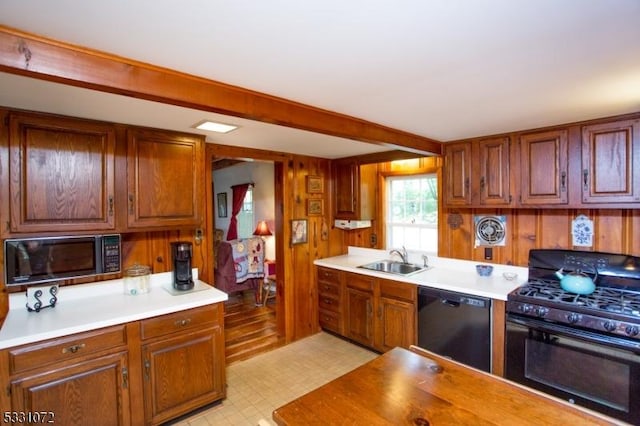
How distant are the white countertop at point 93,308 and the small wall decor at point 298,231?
128 centimetres

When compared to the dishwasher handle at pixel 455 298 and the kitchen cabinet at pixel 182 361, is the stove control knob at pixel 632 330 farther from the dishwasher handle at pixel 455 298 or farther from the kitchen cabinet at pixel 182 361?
the kitchen cabinet at pixel 182 361

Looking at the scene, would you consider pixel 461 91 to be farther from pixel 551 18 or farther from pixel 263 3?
pixel 263 3

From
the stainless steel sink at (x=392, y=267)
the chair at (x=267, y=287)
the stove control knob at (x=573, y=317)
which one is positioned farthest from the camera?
the chair at (x=267, y=287)

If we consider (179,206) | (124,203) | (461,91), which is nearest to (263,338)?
(179,206)

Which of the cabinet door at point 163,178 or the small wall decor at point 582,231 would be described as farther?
the small wall decor at point 582,231

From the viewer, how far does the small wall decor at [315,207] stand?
383 cm

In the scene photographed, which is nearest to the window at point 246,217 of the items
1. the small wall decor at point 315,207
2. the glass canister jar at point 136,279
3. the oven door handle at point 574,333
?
the small wall decor at point 315,207

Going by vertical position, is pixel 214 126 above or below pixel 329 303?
above

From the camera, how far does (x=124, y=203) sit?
2.26 meters

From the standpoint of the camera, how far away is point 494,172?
2.74 m

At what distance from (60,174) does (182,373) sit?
153 centimetres

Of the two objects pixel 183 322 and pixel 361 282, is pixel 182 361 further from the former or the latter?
pixel 361 282

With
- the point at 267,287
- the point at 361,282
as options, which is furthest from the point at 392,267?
the point at 267,287

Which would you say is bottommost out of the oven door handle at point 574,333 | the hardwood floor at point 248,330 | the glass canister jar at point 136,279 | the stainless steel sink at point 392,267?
the hardwood floor at point 248,330
